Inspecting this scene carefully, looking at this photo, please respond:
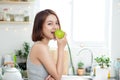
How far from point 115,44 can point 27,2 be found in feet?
5.07

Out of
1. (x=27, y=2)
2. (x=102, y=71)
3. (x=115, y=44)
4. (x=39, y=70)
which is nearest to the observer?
(x=39, y=70)

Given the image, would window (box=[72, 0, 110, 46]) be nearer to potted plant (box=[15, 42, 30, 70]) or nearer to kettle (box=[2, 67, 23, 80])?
potted plant (box=[15, 42, 30, 70])

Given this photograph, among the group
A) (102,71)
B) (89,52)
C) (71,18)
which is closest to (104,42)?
(89,52)

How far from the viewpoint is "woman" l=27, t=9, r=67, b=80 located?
1.55m

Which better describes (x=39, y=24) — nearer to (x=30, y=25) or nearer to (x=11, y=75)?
(x=11, y=75)

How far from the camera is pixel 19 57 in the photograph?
418 cm

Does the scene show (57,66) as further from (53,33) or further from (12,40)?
(12,40)

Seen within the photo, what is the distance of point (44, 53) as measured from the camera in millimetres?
1587

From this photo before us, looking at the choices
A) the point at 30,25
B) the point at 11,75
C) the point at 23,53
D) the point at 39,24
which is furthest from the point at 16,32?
the point at 39,24

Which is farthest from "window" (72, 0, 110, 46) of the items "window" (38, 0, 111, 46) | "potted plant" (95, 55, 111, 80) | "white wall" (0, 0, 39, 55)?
"potted plant" (95, 55, 111, 80)

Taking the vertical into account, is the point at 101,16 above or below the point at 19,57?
above

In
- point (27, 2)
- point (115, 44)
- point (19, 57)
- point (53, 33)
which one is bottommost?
point (19, 57)

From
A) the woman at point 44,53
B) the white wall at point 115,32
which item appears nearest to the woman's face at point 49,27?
the woman at point 44,53

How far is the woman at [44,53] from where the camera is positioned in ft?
5.09
